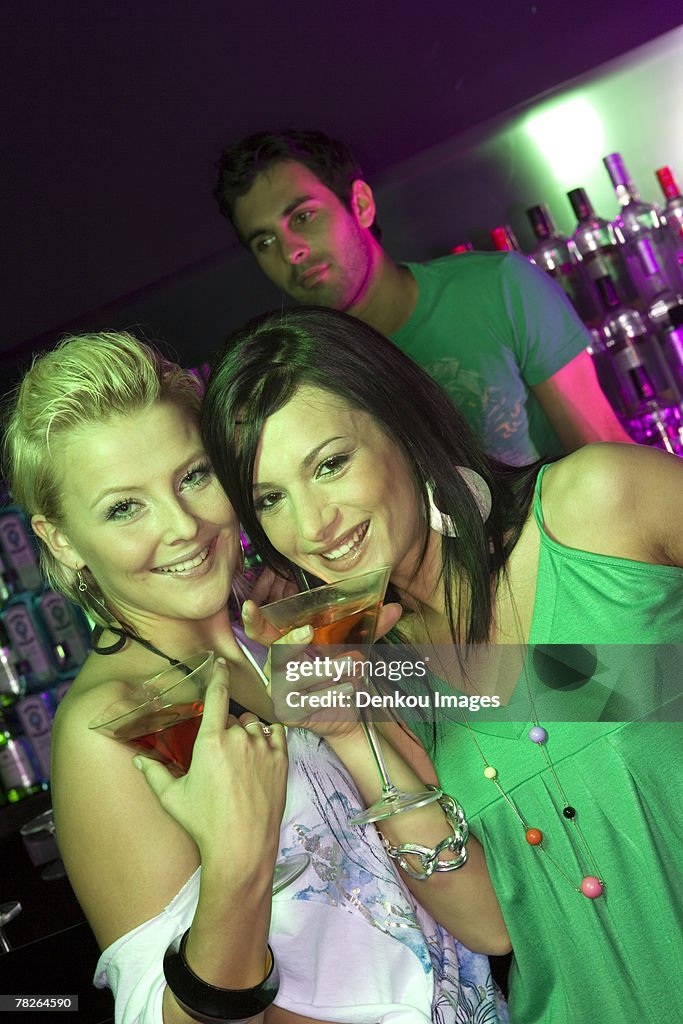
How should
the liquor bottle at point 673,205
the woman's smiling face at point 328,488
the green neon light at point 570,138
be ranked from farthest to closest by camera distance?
the green neon light at point 570,138 < the liquor bottle at point 673,205 < the woman's smiling face at point 328,488

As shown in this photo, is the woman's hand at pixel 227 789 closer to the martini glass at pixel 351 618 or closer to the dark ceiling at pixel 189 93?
the martini glass at pixel 351 618

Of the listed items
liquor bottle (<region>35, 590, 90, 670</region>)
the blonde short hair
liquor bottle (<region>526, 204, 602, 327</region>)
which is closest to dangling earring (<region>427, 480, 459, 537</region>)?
the blonde short hair

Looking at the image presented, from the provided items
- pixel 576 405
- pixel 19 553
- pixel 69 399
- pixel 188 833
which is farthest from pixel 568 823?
pixel 19 553

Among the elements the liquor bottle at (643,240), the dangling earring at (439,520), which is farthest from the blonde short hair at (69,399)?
the liquor bottle at (643,240)

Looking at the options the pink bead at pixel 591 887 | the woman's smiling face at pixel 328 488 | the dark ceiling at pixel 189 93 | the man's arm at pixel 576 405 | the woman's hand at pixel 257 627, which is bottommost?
the pink bead at pixel 591 887

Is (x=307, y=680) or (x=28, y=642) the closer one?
(x=307, y=680)

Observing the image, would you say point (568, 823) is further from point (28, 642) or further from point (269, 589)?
point (28, 642)

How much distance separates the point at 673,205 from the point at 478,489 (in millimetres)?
1411

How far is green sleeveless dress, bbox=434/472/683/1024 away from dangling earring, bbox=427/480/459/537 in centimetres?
12

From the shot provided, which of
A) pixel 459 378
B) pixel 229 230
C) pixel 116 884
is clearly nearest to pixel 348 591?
pixel 116 884

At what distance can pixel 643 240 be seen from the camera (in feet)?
8.82

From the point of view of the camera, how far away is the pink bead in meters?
1.44

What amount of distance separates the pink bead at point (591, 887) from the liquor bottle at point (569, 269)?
5.15ft

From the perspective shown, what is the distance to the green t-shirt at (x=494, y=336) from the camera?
226cm
